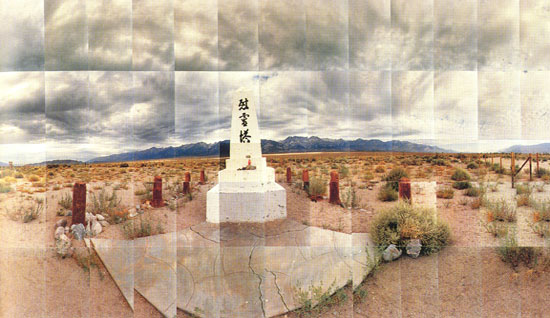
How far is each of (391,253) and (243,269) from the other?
2.25m

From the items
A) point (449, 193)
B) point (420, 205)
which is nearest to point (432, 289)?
point (420, 205)

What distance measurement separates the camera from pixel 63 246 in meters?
3.34

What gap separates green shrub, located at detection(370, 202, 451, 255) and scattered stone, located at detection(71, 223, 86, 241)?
4.55m

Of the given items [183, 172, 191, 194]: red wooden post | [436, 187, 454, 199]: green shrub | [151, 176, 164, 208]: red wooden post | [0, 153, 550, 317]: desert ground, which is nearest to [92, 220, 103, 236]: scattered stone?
[0, 153, 550, 317]: desert ground

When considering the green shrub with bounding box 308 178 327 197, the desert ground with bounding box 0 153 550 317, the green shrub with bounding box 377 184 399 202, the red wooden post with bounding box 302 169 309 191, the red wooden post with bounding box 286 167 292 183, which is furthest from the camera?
the red wooden post with bounding box 286 167 292 183

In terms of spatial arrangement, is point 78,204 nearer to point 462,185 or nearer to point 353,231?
point 353,231

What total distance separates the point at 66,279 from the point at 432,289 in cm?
531

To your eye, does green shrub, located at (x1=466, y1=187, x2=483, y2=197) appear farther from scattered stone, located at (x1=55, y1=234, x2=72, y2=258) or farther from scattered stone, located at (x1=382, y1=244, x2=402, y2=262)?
scattered stone, located at (x1=55, y1=234, x2=72, y2=258)

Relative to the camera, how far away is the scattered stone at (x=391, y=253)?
11.0ft

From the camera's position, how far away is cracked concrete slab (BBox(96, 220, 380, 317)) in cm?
310

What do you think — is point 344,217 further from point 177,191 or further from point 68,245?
point 68,245

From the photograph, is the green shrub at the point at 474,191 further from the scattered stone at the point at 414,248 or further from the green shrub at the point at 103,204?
the green shrub at the point at 103,204

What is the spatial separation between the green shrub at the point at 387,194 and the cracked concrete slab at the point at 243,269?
116 cm

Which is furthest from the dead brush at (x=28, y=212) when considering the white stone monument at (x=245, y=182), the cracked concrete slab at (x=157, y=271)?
the white stone monument at (x=245, y=182)
